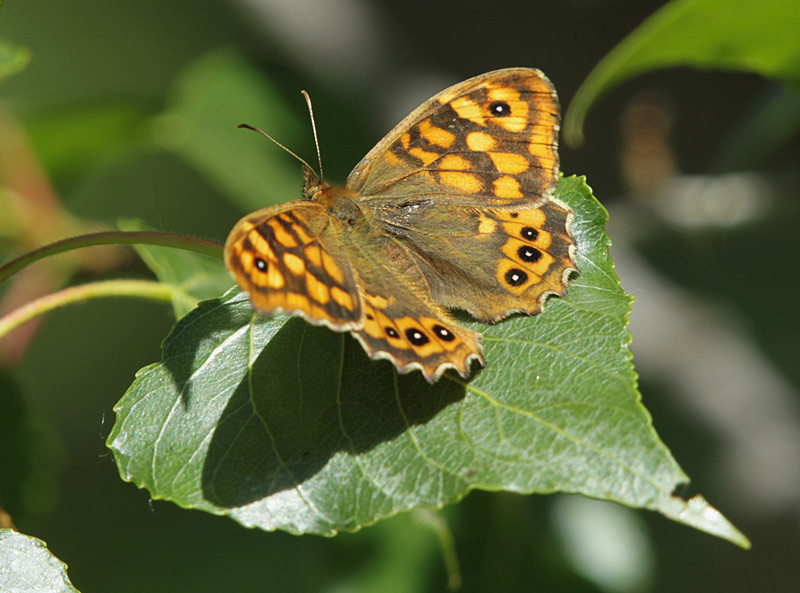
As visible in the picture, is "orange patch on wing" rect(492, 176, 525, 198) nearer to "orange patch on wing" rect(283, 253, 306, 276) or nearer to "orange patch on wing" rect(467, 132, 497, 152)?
"orange patch on wing" rect(467, 132, 497, 152)

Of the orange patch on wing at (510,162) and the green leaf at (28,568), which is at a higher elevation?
the orange patch on wing at (510,162)

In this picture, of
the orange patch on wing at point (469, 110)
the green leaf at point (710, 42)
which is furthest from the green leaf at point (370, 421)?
the green leaf at point (710, 42)

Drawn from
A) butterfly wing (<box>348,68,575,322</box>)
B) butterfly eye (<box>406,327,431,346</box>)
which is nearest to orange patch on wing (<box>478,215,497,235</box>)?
butterfly wing (<box>348,68,575,322</box>)

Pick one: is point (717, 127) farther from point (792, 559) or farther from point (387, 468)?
point (387, 468)

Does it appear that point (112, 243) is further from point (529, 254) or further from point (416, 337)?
point (529, 254)

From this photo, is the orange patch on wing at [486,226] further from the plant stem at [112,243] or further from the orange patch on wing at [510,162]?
the plant stem at [112,243]

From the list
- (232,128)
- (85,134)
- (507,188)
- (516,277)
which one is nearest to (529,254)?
(516,277)
